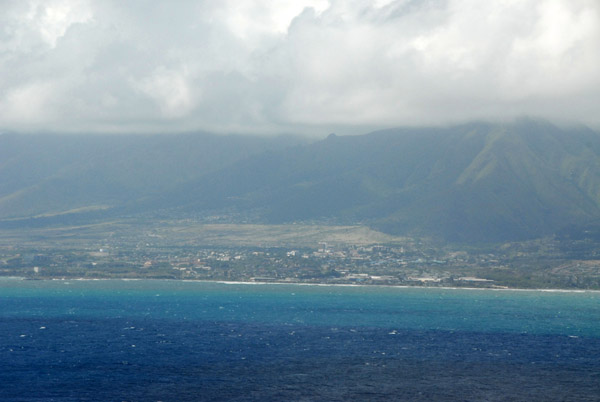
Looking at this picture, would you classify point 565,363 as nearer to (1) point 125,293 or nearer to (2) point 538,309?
(2) point 538,309

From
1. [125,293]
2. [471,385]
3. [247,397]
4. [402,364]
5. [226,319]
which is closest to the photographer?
[247,397]

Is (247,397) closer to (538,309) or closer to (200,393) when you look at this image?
(200,393)

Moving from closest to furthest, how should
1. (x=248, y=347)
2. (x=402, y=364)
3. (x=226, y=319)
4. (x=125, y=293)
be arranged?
(x=402, y=364), (x=248, y=347), (x=226, y=319), (x=125, y=293)

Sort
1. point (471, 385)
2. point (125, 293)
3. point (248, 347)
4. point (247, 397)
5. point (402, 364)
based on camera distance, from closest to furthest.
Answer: point (247, 397) < point (471, 385) < point (402, 364) < point (248, 347) < point (125, 293)

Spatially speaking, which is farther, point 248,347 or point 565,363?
point 248,347

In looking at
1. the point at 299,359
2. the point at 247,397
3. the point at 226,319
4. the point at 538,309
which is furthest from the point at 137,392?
the point at 538,309

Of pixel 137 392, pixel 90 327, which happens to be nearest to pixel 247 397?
pixel 137 392
